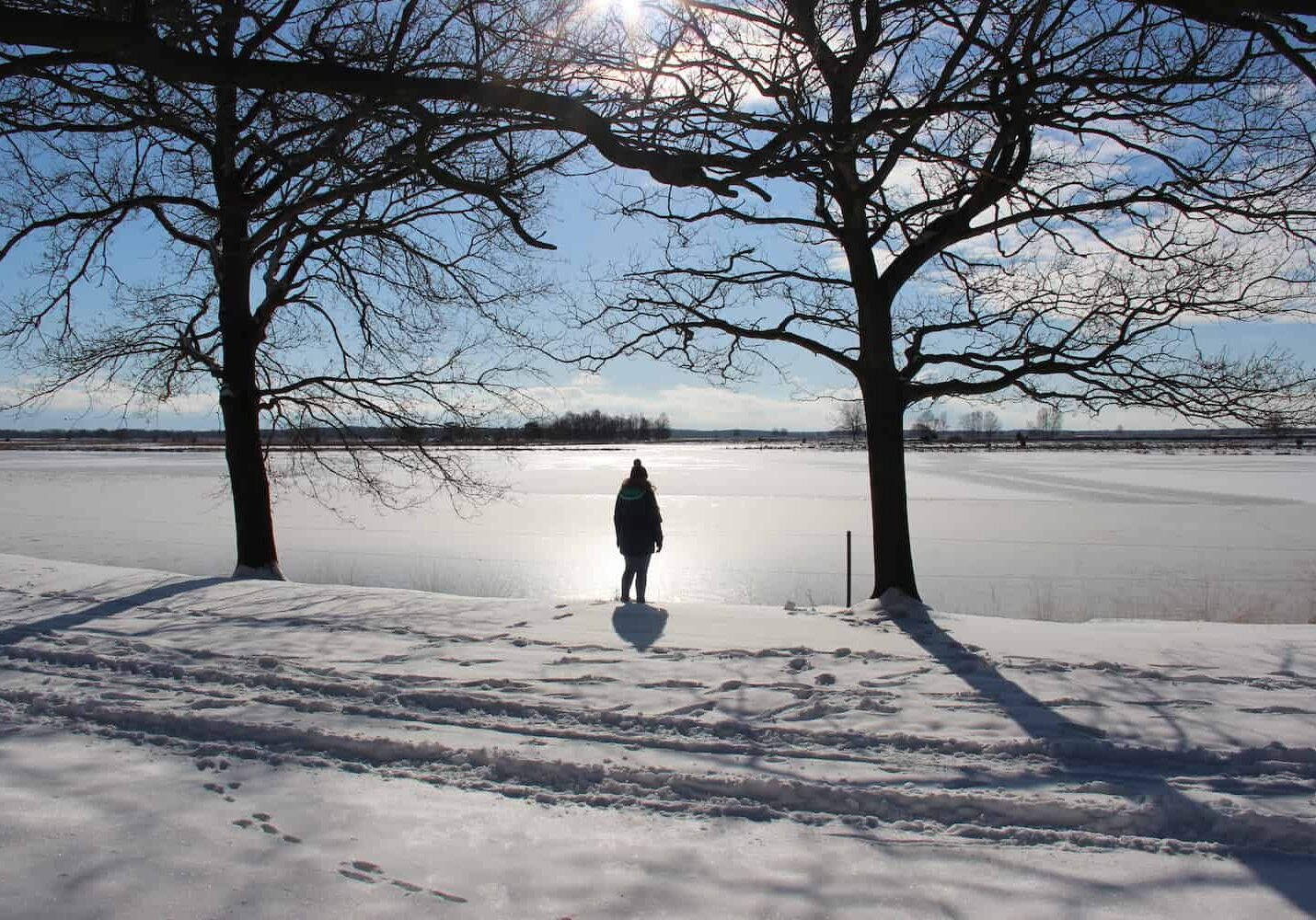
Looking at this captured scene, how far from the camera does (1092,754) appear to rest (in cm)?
435

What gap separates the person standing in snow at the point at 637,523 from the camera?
9.28 meters

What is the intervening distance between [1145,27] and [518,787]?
6598 mm

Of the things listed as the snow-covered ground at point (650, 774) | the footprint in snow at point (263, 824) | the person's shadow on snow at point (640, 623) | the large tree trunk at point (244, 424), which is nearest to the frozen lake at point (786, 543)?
the large tree trunk at point (244, 424)

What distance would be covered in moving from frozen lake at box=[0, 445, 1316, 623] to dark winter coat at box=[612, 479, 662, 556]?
3.50m

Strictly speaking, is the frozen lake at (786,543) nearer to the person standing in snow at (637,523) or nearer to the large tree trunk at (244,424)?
the large tree trunk at (244,424)

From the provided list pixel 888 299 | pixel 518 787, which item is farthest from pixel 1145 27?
pixel 518 787

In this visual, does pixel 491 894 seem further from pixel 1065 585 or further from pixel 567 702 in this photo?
pixel 1065 585

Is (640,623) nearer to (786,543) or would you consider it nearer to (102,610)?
(102,610)

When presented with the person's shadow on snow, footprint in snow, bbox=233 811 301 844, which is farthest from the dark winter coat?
footprint in snow, bbox=233 811 301 844

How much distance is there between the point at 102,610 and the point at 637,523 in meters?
5.31

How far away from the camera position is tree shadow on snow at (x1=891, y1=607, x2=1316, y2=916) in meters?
3.19

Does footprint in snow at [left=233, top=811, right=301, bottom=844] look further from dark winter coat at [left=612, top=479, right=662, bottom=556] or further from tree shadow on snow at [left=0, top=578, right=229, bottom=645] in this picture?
dark winter coat at [left=612, top=479, right=662, bottom=556]

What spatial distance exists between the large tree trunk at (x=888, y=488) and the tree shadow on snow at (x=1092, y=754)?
2.56m

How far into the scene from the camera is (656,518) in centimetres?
957
